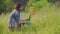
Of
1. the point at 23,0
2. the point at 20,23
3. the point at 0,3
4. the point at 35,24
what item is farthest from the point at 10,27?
the point at 23,0

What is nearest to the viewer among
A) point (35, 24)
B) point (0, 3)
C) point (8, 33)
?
point (8, 33)

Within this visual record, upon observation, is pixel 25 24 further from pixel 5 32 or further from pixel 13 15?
pixel 5 32

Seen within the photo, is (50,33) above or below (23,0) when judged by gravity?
above

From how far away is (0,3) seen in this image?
3462 cm

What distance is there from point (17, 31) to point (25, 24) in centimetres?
89

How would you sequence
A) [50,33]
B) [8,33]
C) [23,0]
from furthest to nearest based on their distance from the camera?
[23,0] < [8,33] < [50,33]

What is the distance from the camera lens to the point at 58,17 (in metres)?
7.39

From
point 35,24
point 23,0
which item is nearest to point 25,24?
point 35,24

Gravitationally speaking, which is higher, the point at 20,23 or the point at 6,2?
the point at 20,23

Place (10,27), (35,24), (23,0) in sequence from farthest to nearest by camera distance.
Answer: (23,0) < (35,24) < (10,27)

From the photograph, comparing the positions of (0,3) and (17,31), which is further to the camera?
(0,3)

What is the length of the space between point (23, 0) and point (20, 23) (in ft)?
110

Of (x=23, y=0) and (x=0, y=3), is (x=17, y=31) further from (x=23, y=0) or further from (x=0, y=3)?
(x=23, y=0)

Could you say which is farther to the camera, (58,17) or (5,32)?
(58,17)
